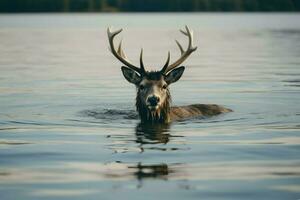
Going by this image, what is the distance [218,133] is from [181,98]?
7216 mm

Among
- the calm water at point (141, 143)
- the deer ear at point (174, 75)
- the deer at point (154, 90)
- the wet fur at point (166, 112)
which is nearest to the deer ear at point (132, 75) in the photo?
the deer at point (154, 90)

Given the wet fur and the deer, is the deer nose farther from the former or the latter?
the wet fur

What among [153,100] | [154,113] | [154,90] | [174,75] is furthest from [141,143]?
[174,75]

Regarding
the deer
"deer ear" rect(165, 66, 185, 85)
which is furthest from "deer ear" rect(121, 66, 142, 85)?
"deer ear" rect(165, 66, 185, 85)

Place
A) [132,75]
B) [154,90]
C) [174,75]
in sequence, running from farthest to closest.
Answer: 1. [174,75]
2. [132,75]
3. [154,90]

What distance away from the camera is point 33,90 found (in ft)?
83.5

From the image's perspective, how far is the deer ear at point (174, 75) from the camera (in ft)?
56.6

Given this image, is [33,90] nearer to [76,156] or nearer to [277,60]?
[76,156]

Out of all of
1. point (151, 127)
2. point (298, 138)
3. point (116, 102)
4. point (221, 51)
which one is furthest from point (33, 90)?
point (221, 51)

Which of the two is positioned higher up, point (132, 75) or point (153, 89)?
point (132, 75)

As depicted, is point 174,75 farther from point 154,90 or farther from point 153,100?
point 153,100

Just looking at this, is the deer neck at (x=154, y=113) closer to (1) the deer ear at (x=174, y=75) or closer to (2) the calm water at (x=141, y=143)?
(2) the calm water at (x=141, y=143)

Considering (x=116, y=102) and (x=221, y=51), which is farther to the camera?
(x=221, y=51)

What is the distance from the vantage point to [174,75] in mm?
17328
